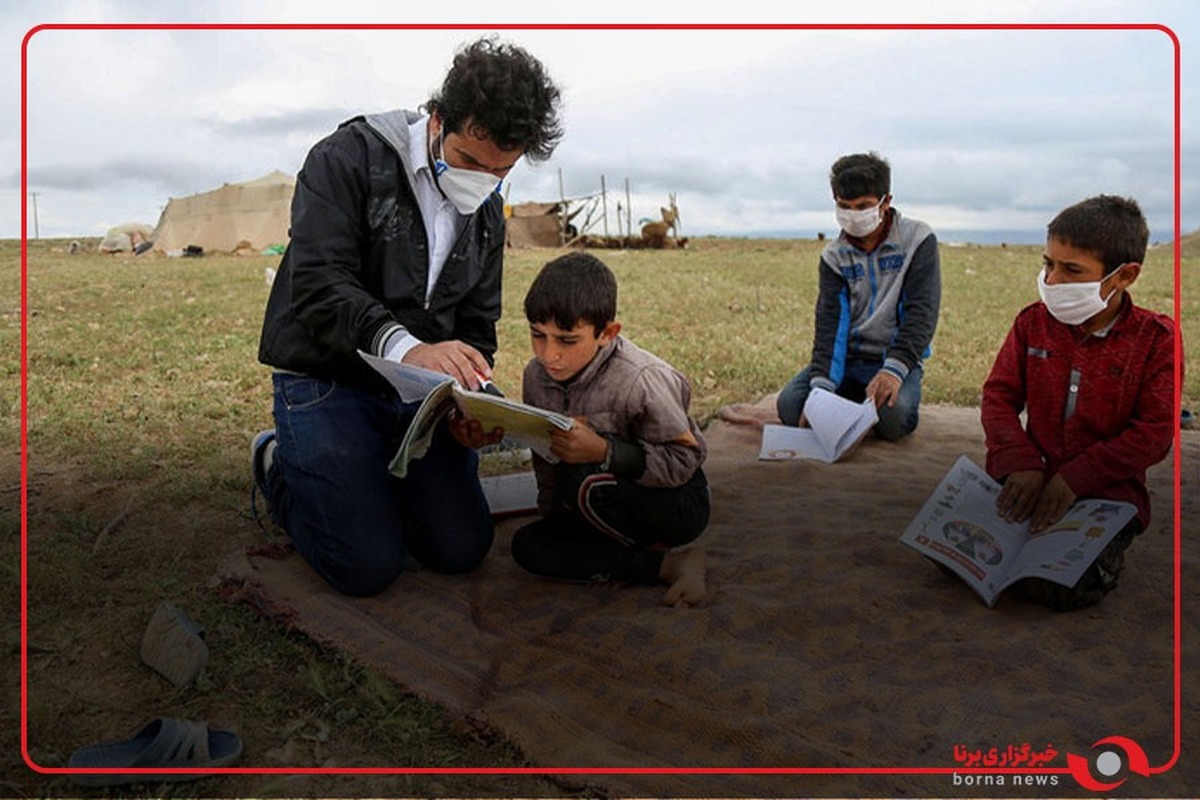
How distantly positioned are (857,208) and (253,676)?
118 inches

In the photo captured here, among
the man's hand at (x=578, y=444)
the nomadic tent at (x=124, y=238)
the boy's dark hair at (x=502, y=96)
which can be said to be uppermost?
the nomadic tent at (x=124, y=238)

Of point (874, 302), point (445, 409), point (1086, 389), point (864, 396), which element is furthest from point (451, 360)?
point (864, 396)

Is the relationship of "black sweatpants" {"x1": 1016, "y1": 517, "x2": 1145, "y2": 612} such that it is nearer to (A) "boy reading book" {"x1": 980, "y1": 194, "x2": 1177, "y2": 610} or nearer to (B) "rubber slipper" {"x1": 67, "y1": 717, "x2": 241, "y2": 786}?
(A) "boy reading book" {"x1": 980, "y1": 194, "x2": 1177, "y2": 610}

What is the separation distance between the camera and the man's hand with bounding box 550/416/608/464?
9.11ft

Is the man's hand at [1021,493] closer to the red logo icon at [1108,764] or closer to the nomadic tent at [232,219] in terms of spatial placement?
the red logo icon at [1108,764]

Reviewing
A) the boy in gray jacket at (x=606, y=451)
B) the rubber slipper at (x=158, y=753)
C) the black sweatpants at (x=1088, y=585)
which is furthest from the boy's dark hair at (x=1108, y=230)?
the rubber slipper at (x=158, y=753)

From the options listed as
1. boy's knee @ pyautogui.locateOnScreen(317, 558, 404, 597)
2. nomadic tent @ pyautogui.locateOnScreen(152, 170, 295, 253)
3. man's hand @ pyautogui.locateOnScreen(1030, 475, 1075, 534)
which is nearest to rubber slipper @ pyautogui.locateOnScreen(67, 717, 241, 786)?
boy's knee @ pyautogui.locateOnScreen(317, 558, 404, 597)

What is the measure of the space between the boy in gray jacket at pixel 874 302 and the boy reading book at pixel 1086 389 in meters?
1.35

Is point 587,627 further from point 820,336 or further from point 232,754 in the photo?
point 820,336

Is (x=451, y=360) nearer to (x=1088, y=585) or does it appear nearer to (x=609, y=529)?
(x=609, y=529)

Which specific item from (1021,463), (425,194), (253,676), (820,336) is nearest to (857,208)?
(820,336)

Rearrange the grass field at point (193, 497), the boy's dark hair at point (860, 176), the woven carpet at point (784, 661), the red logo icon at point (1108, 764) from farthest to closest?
the boy's dark hair at point (860, 176) → the grass field at point (193, 497) → the woven carpet at point (784, 661) → the red logo icon at point (1108, 764)

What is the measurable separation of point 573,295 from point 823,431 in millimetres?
2049

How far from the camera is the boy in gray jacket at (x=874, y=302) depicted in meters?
4.39
